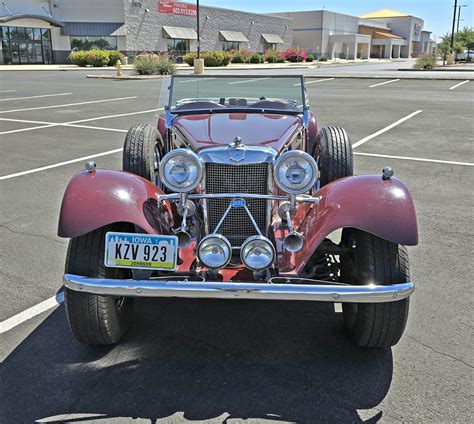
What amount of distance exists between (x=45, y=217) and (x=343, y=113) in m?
10.3

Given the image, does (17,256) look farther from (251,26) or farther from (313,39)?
(313,39)

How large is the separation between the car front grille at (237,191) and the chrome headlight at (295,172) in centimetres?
18

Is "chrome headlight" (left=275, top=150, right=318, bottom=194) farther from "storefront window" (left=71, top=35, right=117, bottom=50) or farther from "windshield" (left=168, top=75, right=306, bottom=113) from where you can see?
"storefront window" (left=71, top=35, right=117, bottom=50)

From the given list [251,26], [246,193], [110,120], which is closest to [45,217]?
[246,193]

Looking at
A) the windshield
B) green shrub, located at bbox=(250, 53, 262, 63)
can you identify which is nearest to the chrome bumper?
the windshield

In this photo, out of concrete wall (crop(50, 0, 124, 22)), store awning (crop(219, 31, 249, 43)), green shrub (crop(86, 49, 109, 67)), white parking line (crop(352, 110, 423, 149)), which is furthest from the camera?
store awning (crop(219, 31, 249, 43))

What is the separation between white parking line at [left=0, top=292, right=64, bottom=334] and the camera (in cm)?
319

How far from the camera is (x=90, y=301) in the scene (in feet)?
9.06

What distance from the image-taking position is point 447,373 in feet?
8.98

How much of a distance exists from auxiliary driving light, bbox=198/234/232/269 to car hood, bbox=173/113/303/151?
751mm

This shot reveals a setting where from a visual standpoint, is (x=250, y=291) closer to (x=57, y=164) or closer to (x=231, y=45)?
(x=57, y=164)

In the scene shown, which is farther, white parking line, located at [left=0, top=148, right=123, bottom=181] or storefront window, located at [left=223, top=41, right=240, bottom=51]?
storefront window, located at [left=223, top=41, right=240, bottom=51]

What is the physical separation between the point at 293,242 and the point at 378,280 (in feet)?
1.69

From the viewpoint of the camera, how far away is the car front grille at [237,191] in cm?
306
